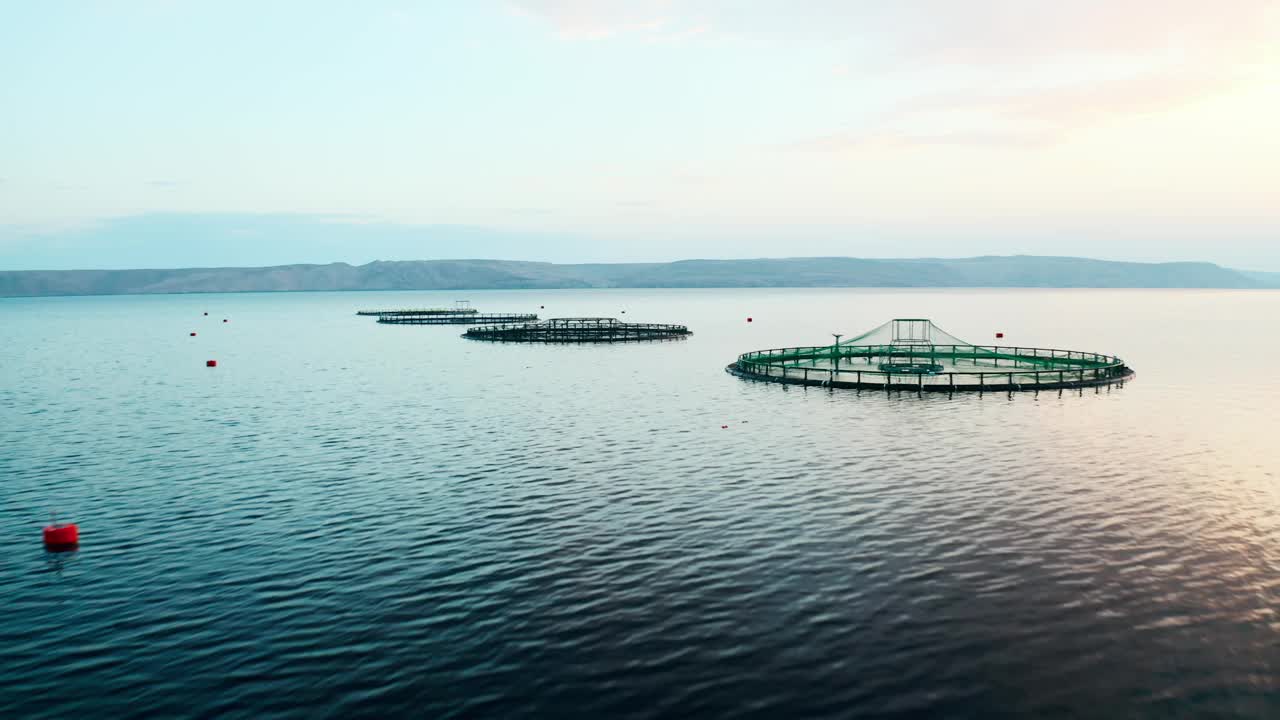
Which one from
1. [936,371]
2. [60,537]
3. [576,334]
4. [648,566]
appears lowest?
[648,566]

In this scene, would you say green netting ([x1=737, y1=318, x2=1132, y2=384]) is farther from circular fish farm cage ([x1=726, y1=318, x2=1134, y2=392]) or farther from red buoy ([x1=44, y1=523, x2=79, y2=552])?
red buoy ([x1=44, y1=523, x2=79, y2=552])

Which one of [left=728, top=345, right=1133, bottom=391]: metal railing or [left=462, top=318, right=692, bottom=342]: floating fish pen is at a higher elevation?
[left=462, top=318, right=692, bottom=342]: floating fish pen

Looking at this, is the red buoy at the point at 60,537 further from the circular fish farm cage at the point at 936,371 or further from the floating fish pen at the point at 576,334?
the floating fish pen at the point at 576,334

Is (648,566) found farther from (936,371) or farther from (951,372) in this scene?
(951,372)

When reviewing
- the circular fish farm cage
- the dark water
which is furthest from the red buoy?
the circular fish farm cage

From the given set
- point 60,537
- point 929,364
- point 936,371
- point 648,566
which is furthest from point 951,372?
point 60,537

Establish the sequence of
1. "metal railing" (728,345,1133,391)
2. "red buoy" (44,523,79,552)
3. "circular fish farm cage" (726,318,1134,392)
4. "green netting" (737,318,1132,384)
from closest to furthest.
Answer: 1. "red buoy" (44,523,79,552)
2. "circular fish farm cage" (726,318,1134,392)
3. "metal railing" (728,345,1133,391)
4. "green netting" (737,318,1132,384)
